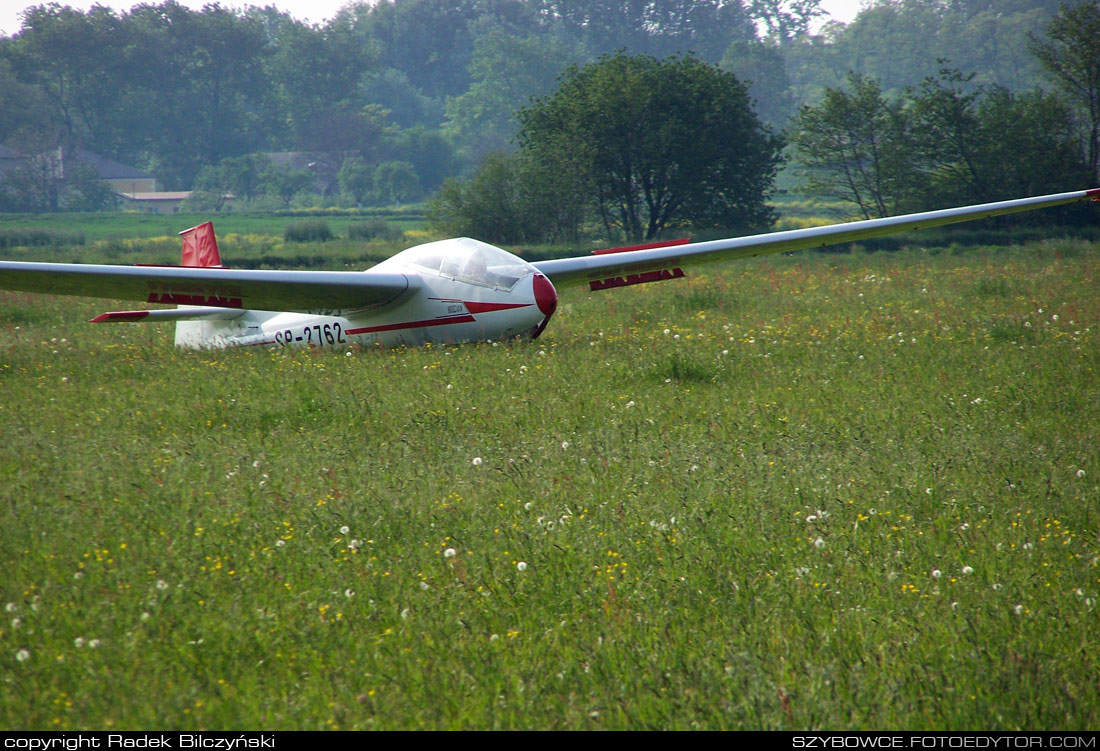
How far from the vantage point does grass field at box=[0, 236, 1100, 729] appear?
3604 millimetres

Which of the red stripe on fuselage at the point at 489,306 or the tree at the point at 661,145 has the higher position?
the tree at the point at 661,145

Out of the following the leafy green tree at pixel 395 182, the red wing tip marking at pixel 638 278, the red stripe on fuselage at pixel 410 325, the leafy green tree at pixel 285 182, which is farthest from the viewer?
the leafy green tree at pixel 395 182

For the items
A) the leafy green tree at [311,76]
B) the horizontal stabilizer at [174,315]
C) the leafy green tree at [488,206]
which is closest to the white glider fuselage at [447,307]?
the horizontal stabilizer at [174,315]

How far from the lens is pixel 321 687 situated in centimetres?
367

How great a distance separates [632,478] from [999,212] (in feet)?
34.7

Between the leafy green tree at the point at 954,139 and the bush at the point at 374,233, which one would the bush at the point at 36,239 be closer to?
the bush at the point at 374,233

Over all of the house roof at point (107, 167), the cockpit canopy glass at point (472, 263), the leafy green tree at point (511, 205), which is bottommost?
the cockpit canopy glass at point (472, 263)

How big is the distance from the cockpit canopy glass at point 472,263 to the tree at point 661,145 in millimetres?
32829

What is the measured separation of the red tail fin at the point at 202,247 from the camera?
46.8 ft

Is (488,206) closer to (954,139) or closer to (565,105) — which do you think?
(565,105)

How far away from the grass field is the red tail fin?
13.8 ft

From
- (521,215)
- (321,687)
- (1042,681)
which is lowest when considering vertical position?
(1042,681)
